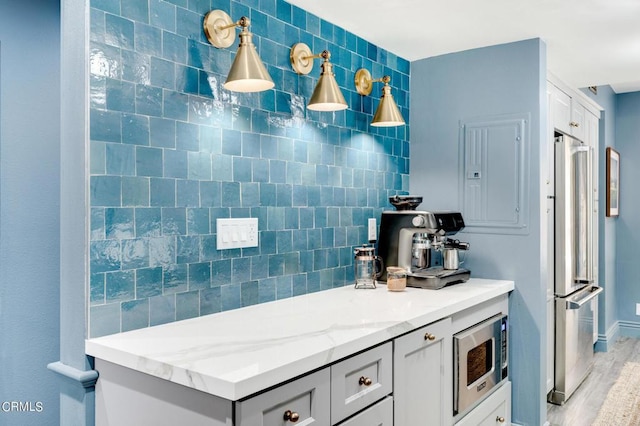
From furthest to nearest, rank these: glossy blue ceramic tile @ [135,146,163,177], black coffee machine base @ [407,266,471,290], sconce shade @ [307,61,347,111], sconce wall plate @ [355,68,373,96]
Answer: sconce wall plate @ [355,68,373,96]
black coffee machine base @ [407,266,471,290]
sconce shade @ [307,61,347,111]
glossy blue ceramic tile @ [135,146,163,177]

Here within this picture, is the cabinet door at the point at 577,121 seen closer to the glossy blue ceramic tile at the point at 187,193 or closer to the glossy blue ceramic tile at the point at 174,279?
the glossy blue ceramic tile at the point at 187,193

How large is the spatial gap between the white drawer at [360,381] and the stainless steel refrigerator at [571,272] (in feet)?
6.66

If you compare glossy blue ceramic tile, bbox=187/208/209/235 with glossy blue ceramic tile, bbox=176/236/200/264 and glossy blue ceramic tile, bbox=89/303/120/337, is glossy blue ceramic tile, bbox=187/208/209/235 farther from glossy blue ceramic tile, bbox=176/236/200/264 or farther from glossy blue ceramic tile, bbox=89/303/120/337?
glossy blue ceramic tile, bbox=89/303/120/337

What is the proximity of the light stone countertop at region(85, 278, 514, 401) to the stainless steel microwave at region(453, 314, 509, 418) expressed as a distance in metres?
0.18

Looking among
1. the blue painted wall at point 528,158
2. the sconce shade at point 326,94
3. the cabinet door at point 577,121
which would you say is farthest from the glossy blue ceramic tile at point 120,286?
the cabinet door at point 577,121

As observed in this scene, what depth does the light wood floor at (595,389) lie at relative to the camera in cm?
316

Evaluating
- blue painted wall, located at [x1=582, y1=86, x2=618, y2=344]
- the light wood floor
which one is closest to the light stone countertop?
the light wood floor

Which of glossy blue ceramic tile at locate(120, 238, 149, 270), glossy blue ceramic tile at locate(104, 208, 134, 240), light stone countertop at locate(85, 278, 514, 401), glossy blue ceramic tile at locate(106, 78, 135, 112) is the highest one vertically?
glossy blue ceramic tile at locate(106, 78, 135, 112)

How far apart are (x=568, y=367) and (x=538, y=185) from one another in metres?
1.35

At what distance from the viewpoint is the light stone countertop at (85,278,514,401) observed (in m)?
1.27

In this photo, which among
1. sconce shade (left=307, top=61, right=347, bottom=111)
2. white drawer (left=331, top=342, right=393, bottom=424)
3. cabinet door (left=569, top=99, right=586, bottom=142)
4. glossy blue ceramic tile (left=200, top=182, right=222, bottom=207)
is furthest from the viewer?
cabinet door (left=569, top=99, right=586, bottom=142)

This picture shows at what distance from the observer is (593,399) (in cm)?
347

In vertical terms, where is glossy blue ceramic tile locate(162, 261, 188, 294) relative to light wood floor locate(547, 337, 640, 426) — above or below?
above

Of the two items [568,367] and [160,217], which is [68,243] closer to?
[160,217]
